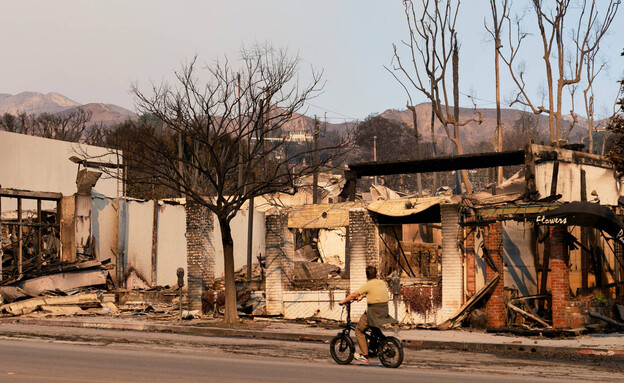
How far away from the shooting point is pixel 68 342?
19.2m

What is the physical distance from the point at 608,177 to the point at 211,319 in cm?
1343

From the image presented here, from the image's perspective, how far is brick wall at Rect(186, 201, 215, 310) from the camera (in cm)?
2861

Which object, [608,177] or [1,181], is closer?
[608,177]

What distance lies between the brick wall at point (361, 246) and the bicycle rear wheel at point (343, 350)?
10489 millimetres

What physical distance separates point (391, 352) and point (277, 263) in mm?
13367

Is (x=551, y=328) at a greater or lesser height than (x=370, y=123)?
lesser

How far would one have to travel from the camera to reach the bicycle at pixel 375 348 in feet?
47.6

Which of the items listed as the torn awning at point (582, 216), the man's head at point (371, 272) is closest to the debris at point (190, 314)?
the torn awning at point (582, 216)

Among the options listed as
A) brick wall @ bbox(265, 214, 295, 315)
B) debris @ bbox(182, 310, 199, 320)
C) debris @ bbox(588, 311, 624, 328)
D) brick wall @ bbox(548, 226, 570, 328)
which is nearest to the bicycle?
brick wall @ bbox(548, 226, 570, 328)

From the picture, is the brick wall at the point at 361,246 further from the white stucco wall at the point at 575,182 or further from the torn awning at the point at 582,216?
the torn awning at the point at 582,216

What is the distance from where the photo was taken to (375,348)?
14.8 m

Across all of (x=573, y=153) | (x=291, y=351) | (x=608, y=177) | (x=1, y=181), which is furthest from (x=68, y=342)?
(x=1, y=181)

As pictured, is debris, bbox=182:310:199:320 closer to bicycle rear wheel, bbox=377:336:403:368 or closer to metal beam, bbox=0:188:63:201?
metal beam, bbox=0:188:63:201

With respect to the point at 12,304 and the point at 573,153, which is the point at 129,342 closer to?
the point at 12,304
